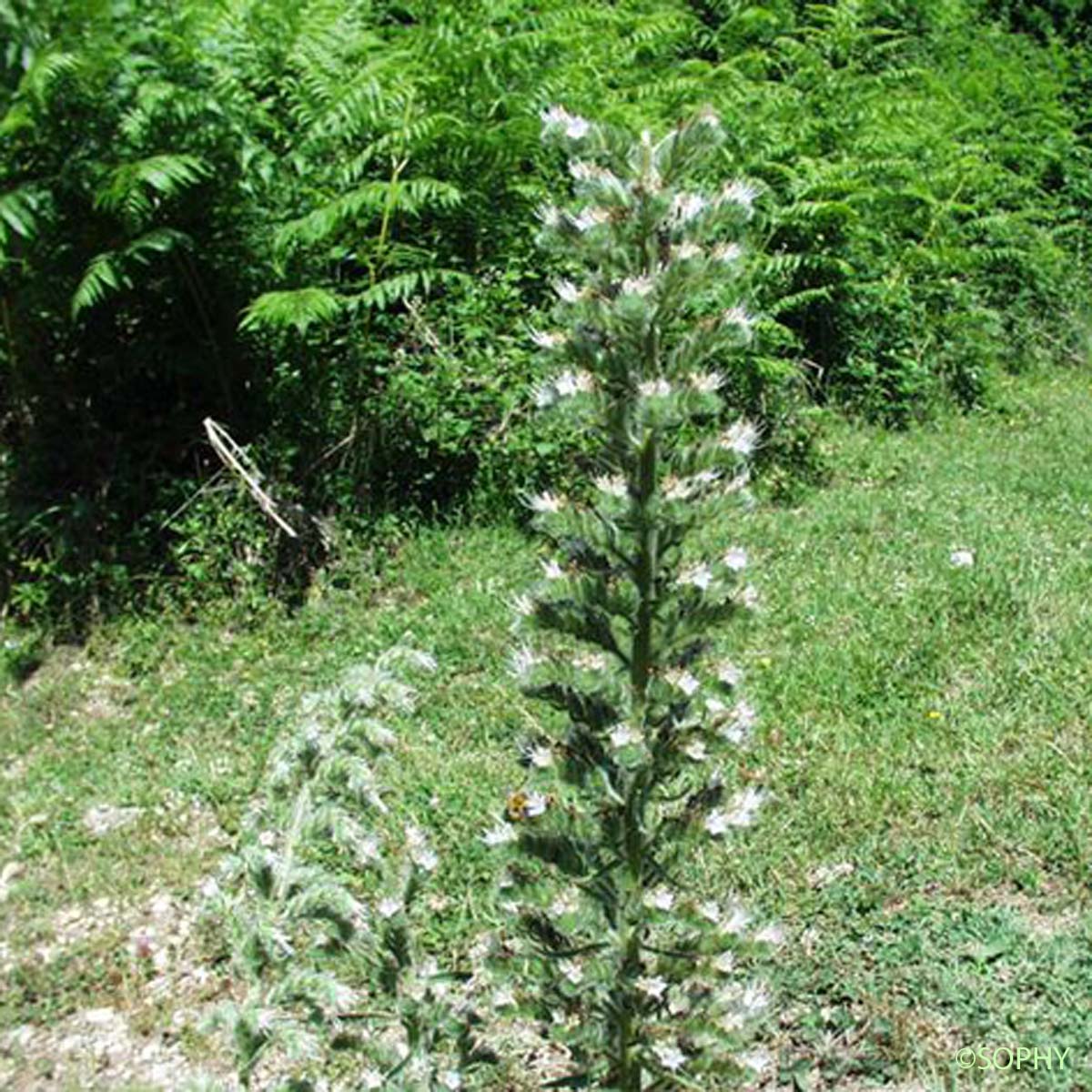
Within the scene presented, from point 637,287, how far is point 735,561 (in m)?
0.48

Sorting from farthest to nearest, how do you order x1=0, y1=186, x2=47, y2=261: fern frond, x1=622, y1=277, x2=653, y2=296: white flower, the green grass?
x1=0, y1=186, x2=47, y2=261: fern frond < the green grass < x1=622, y1=277, x2=653, y2=296: white flower

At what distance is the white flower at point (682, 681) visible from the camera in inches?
83.7

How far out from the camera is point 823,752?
4.33 m

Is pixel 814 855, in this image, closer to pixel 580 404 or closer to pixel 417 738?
pixel 417 738

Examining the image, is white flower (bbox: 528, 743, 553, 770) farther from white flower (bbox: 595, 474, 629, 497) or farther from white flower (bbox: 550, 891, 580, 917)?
white flower (bbox: 595, 474, 629, 497)

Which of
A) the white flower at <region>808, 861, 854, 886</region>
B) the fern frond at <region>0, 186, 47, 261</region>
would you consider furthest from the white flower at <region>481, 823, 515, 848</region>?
the fern frond at <region>0, 186, 47, 261</region>

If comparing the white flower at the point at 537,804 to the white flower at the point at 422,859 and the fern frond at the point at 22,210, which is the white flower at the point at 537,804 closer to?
the white flower at the point at 422,859

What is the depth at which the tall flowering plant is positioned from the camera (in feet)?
6.72

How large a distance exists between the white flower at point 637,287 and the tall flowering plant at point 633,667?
32mm

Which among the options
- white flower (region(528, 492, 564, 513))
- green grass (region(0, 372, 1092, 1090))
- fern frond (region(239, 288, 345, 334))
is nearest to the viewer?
white flower (region(528, 492, 564, 513))

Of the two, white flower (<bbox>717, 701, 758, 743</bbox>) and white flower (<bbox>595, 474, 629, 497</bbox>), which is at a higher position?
white flower (<bbox>595, 474, 629, 497</bbox>)

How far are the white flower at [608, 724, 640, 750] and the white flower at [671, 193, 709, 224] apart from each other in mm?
791

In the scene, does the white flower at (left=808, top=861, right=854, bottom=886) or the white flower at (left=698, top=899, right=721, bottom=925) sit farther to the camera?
the white flower at (left=808, top=861, right=854, bottom=886)

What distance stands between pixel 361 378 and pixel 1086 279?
7.02 metres
